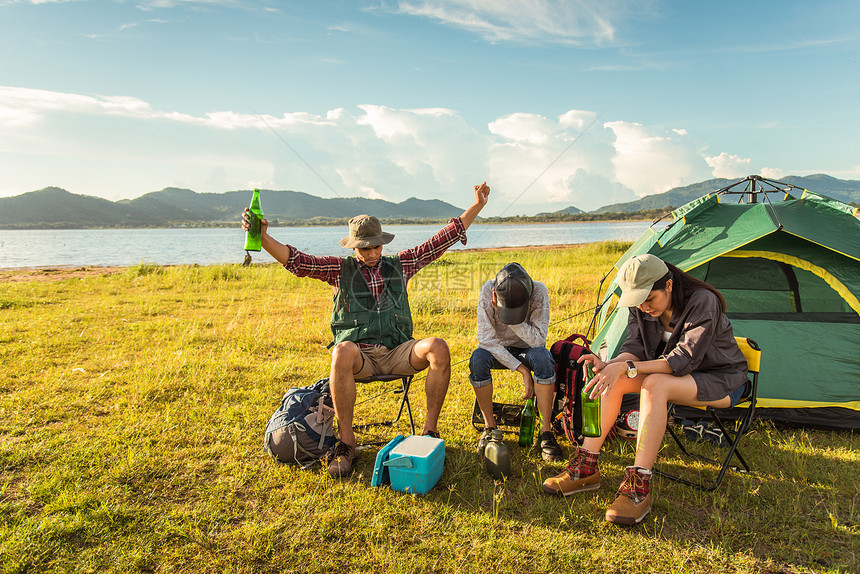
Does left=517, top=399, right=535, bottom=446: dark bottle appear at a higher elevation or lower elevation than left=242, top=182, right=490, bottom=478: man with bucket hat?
lower

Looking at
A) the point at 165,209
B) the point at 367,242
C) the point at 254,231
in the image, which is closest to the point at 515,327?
the point at 367,242

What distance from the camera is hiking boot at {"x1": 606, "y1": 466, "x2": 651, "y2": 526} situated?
2620 millimetres

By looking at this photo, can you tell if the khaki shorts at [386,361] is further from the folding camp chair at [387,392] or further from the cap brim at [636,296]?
the cap brim at [636,296]

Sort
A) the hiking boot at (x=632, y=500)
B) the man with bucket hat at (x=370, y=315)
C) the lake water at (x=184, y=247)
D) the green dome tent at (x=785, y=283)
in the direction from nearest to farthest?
1. the hiking boot at (x=632, y=500)
2. the man with bucket hat at (x=370, y=315)
3. the green dome tent at (x=785, y=283)
4. the lake water at (x=184, y=247)

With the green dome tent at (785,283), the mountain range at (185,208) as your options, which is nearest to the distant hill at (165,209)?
the mountain range at (185,208)

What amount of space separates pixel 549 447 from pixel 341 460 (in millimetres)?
1414

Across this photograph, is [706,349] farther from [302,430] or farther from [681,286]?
[302,430]

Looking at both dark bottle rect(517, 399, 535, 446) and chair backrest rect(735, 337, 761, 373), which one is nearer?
chair backrest rect(735, 337, 761, 373)

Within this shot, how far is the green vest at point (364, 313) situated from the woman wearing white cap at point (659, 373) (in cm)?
140

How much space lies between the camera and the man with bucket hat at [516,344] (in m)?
3.35

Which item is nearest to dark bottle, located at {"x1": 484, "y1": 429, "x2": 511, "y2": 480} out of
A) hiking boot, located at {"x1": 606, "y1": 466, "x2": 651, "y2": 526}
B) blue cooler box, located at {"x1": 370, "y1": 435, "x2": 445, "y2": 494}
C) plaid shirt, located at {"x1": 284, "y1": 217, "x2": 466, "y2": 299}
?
blue cooler box, located at {"x1": 370, "y1": 435, "x2": 445, "y2": 494}

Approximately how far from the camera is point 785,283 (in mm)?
4309

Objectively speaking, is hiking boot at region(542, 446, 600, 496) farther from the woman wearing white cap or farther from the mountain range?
the mountain range

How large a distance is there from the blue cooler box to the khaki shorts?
60 centimetres
